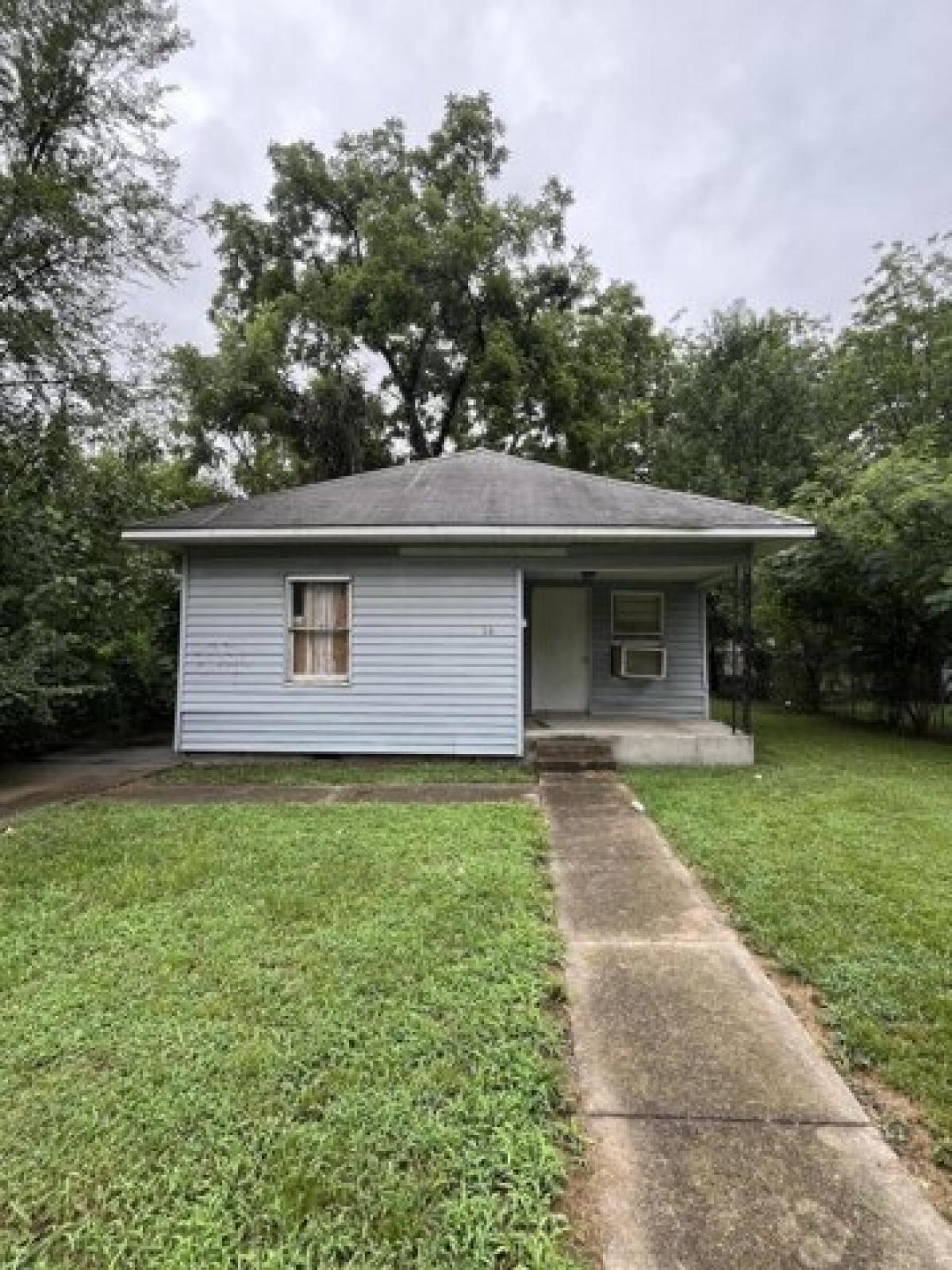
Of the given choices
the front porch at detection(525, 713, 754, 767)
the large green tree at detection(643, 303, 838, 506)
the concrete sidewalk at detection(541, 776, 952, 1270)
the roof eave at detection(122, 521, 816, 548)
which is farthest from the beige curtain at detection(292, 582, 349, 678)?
the large green tree at detection(643, 303, 838, 506)

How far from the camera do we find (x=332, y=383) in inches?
696

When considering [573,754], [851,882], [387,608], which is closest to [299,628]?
[387,608]

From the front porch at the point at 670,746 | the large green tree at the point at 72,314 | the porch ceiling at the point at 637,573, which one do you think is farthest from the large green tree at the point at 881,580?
the large green tree at the point at 72,314

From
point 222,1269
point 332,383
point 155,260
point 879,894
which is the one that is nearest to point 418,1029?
point 222,1269

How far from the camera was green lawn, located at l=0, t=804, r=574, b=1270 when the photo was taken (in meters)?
1.61

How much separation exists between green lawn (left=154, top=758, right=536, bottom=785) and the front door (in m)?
2.20

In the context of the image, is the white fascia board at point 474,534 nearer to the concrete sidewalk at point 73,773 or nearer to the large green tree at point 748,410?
the concrete sidewalk at point 73,773

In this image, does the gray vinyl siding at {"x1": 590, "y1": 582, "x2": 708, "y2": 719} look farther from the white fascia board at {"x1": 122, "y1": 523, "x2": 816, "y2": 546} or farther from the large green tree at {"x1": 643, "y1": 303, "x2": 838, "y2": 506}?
the large green tree at {"x1": 643, "y1": 303, "x2": 838, "y2": 506}

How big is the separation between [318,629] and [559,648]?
11.6 feet

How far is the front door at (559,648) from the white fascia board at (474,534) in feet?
6.65

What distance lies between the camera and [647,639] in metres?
9.68

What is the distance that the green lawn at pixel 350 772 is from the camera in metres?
6.92

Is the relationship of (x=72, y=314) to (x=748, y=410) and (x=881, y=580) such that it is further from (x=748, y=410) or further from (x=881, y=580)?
(x=748, y=410)

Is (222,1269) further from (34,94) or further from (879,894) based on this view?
(34,94)
